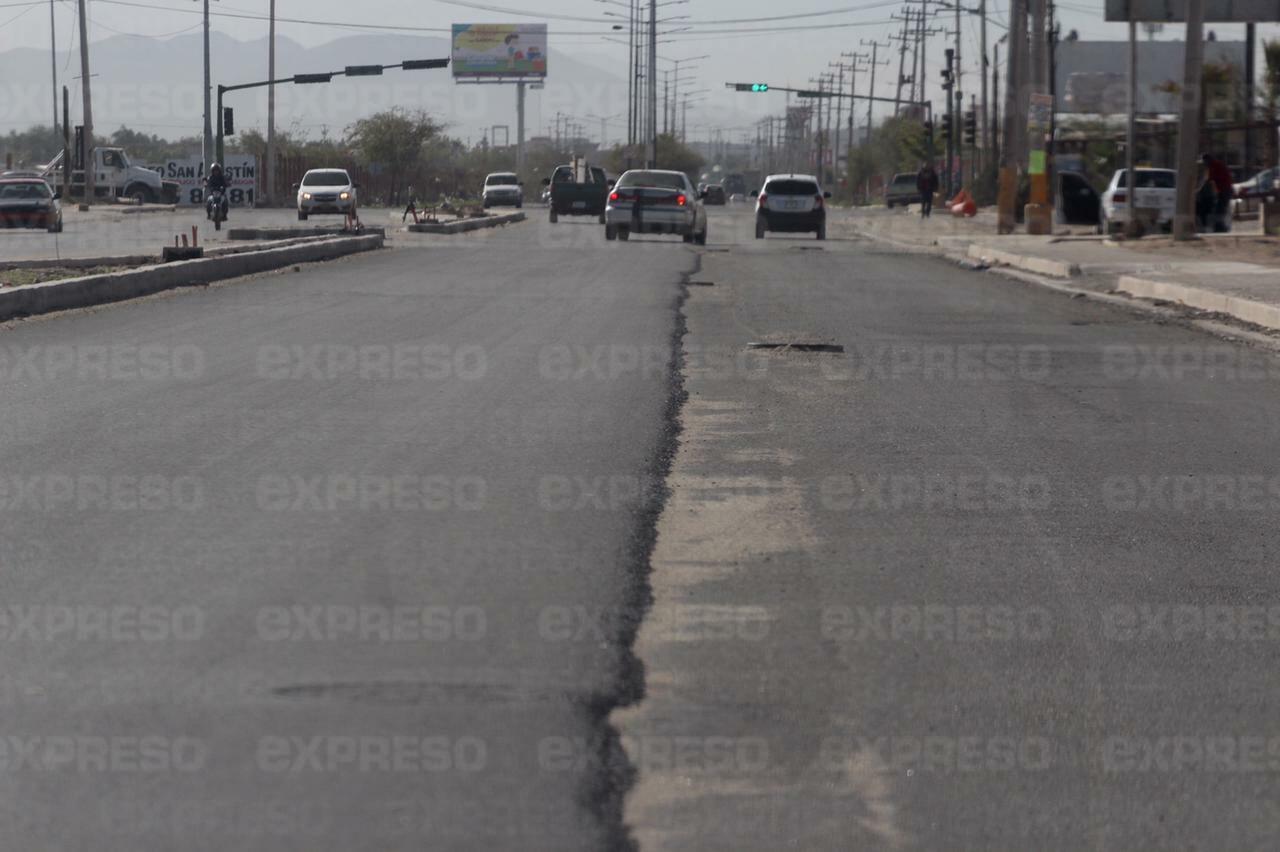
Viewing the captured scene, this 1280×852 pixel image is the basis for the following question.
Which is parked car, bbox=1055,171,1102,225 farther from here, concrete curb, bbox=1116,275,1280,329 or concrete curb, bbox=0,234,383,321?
concrete curb, bbox=0,234,383,321

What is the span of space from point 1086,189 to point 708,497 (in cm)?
3806

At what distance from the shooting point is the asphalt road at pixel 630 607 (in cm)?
421

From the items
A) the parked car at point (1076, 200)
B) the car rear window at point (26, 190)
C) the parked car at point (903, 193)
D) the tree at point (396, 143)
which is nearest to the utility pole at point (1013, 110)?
the parked car at point (1076, 200)

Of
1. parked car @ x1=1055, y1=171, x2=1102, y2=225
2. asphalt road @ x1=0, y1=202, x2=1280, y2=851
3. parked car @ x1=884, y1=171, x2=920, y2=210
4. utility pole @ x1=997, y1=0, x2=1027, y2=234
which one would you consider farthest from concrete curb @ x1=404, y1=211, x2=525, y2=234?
parked car @ x1=884, y1=171, x2=920, y2=210

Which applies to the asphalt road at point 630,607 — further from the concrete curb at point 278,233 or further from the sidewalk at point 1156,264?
the concrete curb at point 278,233

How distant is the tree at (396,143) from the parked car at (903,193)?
79.7ft

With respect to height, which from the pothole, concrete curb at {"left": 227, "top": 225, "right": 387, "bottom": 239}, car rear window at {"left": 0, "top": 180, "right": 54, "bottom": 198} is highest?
car rear window at {"left": 0, "top": 180, "right": 54, "bottom": 198}

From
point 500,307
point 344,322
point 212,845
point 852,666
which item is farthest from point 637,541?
point 500,307

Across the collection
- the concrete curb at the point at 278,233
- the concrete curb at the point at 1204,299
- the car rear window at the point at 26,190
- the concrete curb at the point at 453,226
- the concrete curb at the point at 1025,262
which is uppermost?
the car rear window at the point at 26,190

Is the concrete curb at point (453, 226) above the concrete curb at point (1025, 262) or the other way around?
above

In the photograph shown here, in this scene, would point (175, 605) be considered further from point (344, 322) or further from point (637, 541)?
point (344, 322)

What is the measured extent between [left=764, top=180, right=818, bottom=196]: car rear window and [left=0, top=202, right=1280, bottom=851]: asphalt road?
2864 centimetres

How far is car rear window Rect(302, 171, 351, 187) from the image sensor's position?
5252 cm

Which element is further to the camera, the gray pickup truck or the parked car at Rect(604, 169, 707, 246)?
the gray pickup truck
